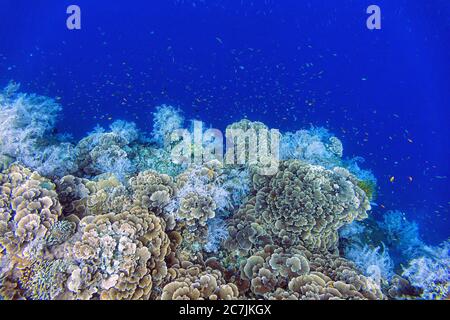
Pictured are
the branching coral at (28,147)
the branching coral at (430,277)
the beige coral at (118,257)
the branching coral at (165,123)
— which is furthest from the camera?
the branching coral at (165,123)

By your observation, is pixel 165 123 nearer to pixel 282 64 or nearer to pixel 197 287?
pixel 197 287

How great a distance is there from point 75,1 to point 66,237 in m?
21.5

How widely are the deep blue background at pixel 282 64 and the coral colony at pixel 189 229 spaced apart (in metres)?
9.94

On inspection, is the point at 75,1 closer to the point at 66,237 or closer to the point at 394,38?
the point at 66,237

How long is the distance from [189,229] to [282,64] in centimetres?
2005

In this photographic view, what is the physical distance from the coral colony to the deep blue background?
9940 millimetres

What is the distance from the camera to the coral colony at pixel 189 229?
3717 millimetres

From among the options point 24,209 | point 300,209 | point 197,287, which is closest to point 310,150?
point 300,209

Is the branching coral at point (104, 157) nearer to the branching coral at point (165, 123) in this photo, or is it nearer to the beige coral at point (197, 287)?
the branching coral at point (165, 123)

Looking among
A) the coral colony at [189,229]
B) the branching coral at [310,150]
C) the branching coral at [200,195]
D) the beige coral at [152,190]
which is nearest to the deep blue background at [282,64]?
the branching coral at [310,150]

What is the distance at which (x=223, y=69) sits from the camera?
20.5m
